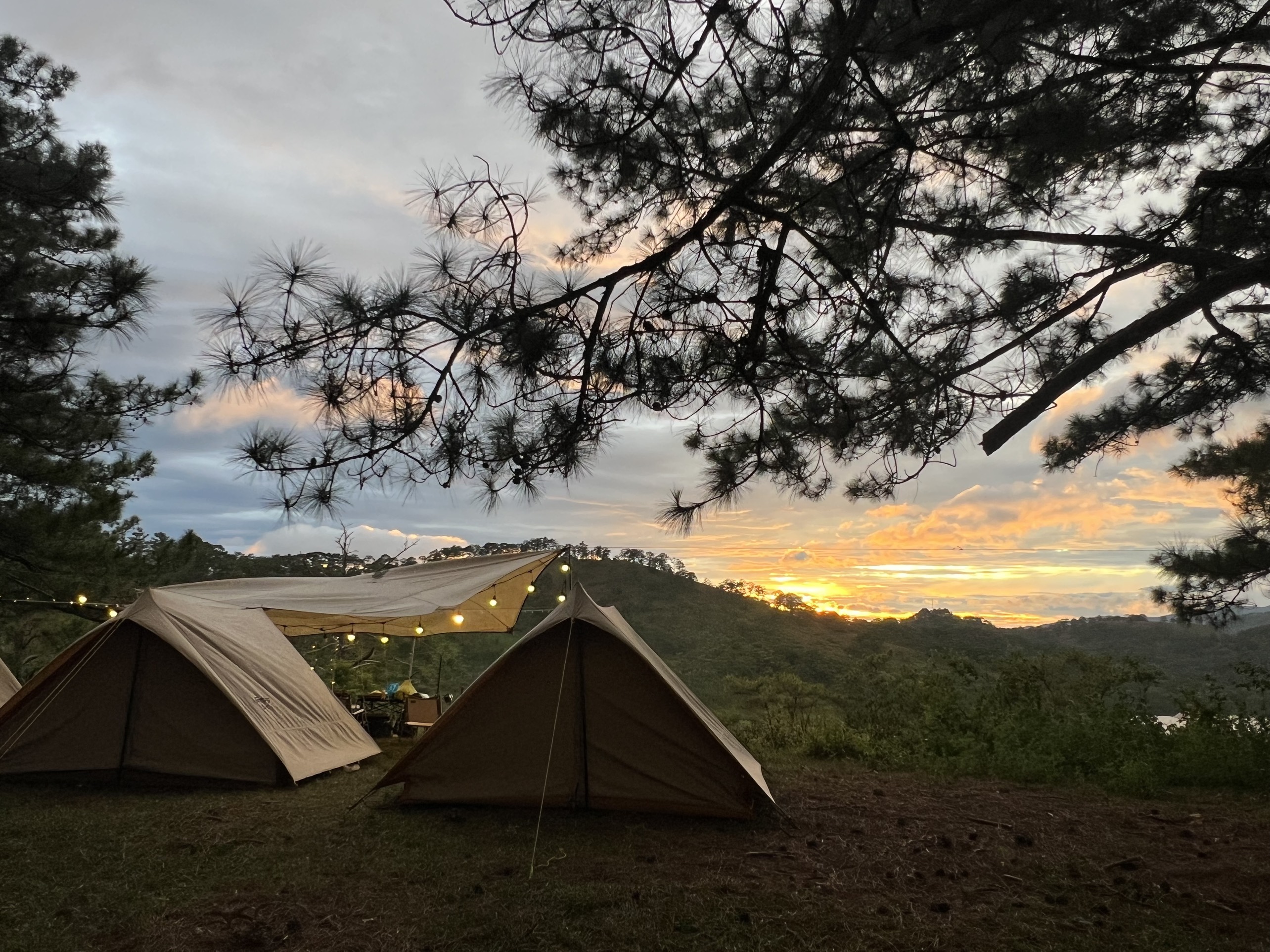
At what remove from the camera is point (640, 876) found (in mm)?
3838

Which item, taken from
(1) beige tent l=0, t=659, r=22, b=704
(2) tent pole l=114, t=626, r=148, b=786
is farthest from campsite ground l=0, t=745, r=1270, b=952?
(1) beige tent l=0, t=659, r=22, b=704

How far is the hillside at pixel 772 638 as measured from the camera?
48.4 ft

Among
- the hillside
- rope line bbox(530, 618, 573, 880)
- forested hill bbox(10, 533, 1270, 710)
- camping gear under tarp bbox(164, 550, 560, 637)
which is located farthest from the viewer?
the hillside

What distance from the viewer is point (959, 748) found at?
7.18m

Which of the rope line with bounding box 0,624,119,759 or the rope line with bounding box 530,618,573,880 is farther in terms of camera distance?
the rope line with bounding box 0,624,119,759

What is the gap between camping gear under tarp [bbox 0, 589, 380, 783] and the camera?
6.06 metres

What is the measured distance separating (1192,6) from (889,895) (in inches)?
185

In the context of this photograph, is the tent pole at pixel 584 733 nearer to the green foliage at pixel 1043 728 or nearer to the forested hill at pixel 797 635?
the green foliage at pixel 1043 728

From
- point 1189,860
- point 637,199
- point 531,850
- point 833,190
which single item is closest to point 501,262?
point 637,199

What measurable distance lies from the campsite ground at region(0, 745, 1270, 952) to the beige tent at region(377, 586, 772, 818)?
17 cm

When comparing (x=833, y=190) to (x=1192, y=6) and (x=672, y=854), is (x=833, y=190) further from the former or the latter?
(x=672, y=854)

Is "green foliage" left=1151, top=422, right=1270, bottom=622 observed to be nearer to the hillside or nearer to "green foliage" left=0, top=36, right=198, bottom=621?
the hillside

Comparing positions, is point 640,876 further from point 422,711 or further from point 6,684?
point 6,684

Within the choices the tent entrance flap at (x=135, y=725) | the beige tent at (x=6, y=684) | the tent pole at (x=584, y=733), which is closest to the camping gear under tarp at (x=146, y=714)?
the tent entrance flap at (x=135, y=725)
